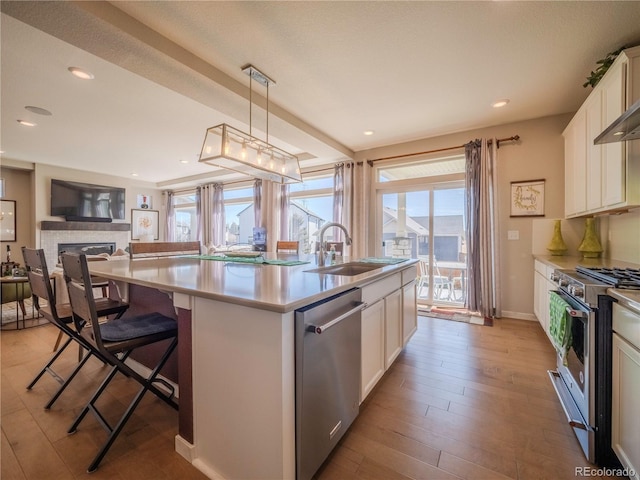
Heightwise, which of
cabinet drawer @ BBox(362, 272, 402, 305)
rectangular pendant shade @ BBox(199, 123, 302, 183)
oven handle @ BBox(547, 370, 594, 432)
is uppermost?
rectangular pendant shade @ BBox(199, 123, 302, 183)

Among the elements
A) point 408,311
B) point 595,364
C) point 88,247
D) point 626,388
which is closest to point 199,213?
point 88,247

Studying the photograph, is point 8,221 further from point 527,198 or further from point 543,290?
point 527,198

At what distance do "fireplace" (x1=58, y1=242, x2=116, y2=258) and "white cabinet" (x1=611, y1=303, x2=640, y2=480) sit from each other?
810 cm

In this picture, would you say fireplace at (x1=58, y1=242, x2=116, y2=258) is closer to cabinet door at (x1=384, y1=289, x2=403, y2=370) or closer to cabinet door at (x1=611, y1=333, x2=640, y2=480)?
cabinet door at (x1=384, y1=289, x2=403, y2=370)

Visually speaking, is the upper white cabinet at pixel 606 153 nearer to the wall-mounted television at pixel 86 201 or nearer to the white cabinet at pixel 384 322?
the white cabinet at pixel 384 322

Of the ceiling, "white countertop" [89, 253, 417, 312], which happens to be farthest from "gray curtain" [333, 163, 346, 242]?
"white countertop" [89, 253, 417, 312]

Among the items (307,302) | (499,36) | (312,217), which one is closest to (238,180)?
(312,217)

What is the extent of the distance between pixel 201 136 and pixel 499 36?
3.88 meters

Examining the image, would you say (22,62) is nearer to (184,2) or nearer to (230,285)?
(184,2)

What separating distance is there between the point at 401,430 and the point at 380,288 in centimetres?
81

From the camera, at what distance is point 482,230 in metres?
3.71

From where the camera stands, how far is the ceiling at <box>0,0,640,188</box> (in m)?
1.85

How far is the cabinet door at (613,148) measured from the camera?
194cm

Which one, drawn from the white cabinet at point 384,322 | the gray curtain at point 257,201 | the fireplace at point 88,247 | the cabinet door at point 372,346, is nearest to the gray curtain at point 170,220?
the fireplace at point 88,247
